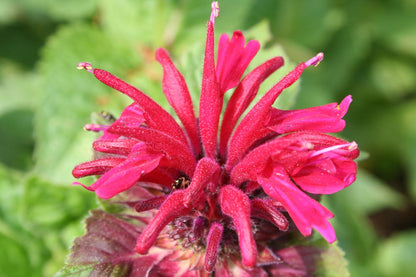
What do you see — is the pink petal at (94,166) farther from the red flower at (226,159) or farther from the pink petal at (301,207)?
the pink petal at (301,207)

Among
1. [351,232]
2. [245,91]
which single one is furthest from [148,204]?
[351,232]

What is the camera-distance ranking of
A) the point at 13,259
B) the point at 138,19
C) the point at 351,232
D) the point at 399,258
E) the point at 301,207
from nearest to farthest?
1. the point at 301,207
2. the point at 13,259
3. the point at 138,19
4. the point at 351,232
5. the point at 399,258

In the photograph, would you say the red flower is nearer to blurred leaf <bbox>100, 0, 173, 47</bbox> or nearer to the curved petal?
the curved petal

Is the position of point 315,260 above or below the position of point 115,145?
below

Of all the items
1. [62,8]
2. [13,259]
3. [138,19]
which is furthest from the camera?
[62,8]

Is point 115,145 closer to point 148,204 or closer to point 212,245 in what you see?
point 148,204

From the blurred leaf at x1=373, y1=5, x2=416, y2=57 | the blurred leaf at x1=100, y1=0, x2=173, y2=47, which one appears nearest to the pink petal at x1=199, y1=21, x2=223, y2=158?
the blurred leaf at x1=100, y1=0, x2=173, y2=47
